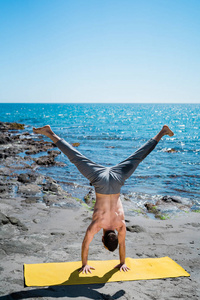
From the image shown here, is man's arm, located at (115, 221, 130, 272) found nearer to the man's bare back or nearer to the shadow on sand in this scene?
the man's bare back

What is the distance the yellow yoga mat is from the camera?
468 centimetres

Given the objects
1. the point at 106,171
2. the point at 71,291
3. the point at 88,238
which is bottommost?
the point at 71,291

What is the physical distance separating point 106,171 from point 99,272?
1.85m

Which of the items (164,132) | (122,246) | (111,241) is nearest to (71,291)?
(111,241)

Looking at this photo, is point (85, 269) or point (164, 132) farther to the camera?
point (164, 132)

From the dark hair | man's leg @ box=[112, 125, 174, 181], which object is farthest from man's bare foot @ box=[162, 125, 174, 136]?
the dark hair

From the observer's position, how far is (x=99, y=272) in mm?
5066

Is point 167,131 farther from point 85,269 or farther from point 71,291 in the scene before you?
point 71,291

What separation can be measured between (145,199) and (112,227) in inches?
270

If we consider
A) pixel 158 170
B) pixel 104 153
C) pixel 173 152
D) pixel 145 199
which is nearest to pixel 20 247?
pixel 145 199

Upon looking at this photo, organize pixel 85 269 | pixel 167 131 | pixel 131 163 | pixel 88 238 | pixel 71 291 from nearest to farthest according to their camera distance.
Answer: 1. pixel 71 291
2. pixel 88 238
3. pixel 85 269
4. pixel 131 163
5. pixel 167 131

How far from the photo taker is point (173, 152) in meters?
25.0

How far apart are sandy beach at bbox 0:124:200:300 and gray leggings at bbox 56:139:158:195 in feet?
5.40

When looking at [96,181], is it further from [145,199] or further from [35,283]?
[145,199]
